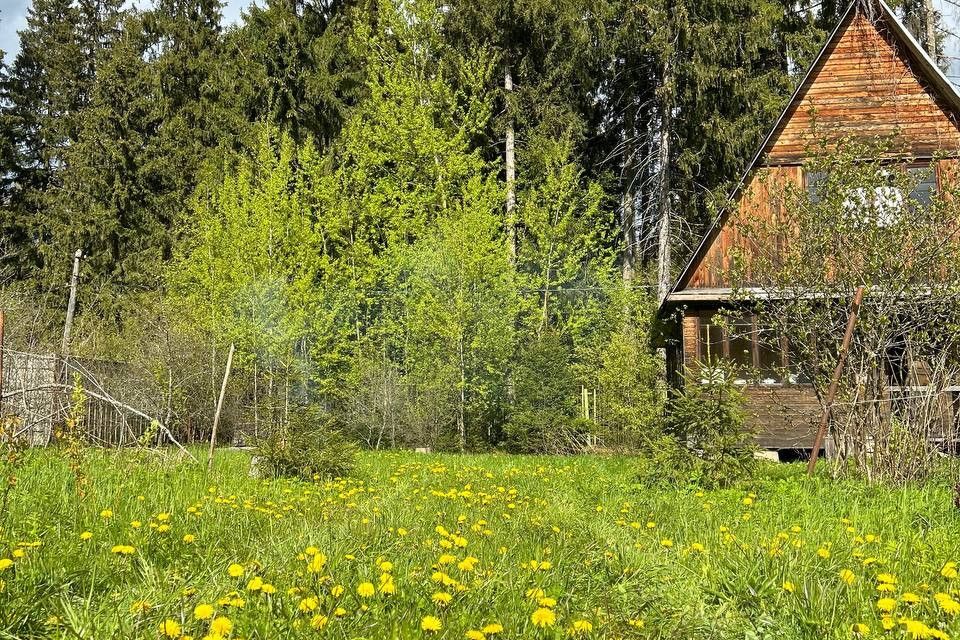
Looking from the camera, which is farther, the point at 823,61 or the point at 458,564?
the point at 823,61

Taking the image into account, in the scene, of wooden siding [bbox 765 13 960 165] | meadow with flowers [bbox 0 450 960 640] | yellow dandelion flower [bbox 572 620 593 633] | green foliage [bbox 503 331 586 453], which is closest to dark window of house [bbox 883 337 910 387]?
meadow with flowers [bbox 0 450 960 640]

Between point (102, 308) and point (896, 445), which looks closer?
point (896, 445)

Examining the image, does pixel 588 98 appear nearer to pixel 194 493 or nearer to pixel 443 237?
pixel 443 237

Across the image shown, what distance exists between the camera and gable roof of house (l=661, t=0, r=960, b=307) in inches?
591

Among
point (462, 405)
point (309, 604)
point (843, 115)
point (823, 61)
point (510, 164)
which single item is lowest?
point (309, 604)

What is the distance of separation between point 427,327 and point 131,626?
53.5 feet

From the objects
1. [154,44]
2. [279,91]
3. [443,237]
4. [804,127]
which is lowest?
[443,237]

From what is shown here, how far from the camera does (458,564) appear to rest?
3.43 metres

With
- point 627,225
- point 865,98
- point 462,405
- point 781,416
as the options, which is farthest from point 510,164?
point 781,416

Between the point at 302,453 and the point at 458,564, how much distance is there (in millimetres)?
5320

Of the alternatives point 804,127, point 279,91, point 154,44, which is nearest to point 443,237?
point 804,127

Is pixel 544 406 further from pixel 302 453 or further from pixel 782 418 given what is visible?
pixel 302 453

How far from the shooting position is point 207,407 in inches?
701

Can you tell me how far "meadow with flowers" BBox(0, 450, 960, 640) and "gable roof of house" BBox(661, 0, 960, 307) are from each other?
29.0ft
